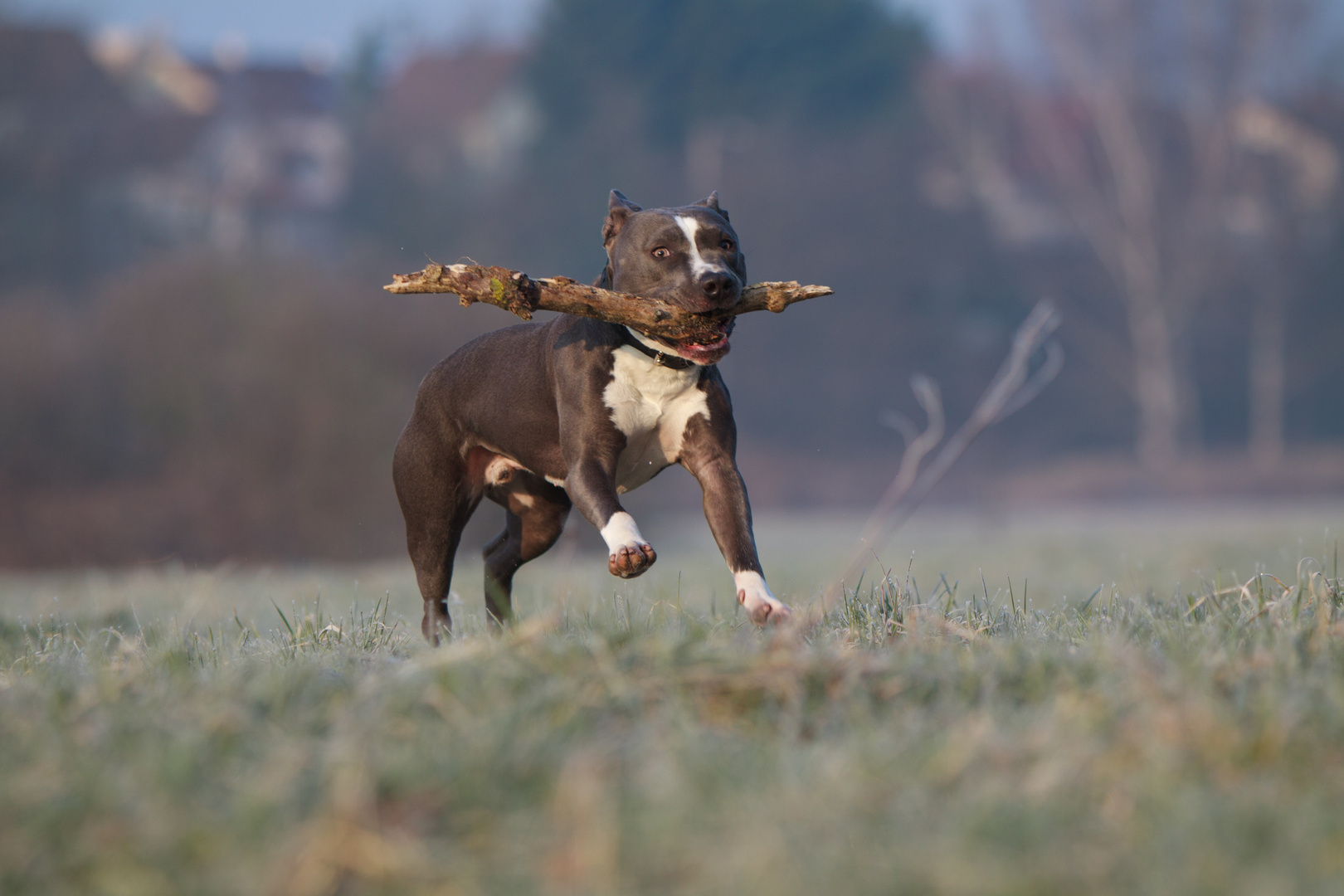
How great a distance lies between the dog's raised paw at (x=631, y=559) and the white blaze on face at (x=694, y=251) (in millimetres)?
936

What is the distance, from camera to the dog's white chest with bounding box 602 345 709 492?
4.56 m

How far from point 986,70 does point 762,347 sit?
9.51 metres

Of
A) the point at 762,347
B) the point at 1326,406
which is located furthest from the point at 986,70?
the point at 1326,406

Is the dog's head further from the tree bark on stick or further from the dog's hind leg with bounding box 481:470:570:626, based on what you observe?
the dog's hind leg with bounding box 481:470:570:626

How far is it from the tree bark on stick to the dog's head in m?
0.05

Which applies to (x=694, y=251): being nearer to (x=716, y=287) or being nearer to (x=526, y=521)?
(x=716, y=287)

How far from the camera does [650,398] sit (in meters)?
4.59

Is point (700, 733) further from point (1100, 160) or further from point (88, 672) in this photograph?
point (1100, 160)

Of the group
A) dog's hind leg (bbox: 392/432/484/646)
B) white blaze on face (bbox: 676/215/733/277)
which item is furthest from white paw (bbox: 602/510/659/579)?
dog's hind leg (bbox: 392/432/484/646)

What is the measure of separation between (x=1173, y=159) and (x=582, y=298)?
32.5m

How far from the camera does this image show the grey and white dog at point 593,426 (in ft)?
14.5

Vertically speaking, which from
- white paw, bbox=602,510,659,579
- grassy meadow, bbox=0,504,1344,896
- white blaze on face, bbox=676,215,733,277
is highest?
white blaze on face, bbox=676,215,733,277

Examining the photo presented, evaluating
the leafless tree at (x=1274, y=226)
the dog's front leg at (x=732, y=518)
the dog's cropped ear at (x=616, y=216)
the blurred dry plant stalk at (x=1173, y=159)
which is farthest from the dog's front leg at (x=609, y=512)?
the leafless tree at (x=1274, y=226)

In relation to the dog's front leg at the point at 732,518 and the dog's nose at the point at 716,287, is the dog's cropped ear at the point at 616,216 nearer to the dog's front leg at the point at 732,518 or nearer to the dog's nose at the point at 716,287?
the dog's nose at the point at 716,287
